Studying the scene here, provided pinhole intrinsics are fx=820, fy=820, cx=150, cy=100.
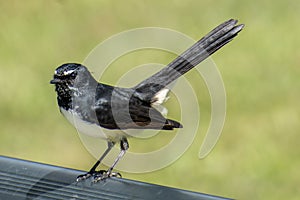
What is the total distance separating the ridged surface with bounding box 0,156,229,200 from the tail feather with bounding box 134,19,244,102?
1437 millimetres

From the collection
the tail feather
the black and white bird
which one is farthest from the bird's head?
the tail feather

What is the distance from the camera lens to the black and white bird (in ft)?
18.0

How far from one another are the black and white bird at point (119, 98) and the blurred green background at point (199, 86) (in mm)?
2154

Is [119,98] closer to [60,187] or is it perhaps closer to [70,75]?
[70,75]

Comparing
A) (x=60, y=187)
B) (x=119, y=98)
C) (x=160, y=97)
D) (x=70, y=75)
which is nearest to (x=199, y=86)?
(x=160, y=97)

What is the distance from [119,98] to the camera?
18.5 feet

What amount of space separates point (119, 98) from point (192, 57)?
588 mm

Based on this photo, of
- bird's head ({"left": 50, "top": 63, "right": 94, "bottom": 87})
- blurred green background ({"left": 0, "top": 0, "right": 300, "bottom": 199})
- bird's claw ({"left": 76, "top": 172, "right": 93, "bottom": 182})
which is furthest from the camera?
blurred green background ({"left": 0, "top": 0, "right": 300, "bottom": 199})

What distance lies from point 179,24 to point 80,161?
276cm

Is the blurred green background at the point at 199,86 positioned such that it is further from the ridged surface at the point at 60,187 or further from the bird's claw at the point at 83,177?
the ridged surface at the point at 60,187

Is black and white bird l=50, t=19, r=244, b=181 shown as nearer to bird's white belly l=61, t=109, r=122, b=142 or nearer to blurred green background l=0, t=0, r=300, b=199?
bird's white belly l=61, t=109, r=122, b=142

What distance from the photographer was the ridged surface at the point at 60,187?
414 centimetres

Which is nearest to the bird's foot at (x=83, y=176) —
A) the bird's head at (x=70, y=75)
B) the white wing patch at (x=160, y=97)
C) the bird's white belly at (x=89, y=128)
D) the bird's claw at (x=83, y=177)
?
the bird's claw at (x=83, y=177)

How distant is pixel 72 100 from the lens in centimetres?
558
